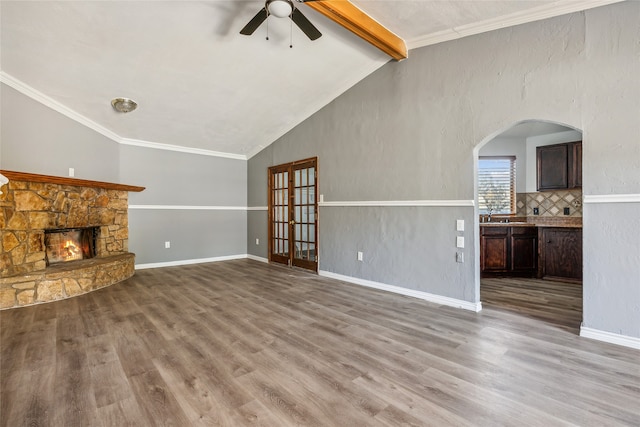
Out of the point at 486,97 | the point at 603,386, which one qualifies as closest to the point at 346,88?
the point at 486,97

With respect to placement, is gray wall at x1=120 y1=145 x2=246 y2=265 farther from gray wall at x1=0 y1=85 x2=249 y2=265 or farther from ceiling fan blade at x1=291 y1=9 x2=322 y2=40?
ceiling fan blade at x1=291 y1=9 x2=322 y2=40

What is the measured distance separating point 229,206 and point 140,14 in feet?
14.0

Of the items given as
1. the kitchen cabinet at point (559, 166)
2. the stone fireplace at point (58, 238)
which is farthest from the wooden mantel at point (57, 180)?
the kitchen cabinet at point (559, 166)

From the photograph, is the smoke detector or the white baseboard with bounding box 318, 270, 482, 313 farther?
the smoke detector

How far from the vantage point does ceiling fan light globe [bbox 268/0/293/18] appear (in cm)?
260

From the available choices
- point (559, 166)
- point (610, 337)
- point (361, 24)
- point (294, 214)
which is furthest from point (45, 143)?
point (559, 166)

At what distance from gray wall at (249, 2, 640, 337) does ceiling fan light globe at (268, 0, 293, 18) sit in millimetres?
1844

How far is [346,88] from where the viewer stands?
4.64m

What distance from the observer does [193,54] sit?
3604 millimetres

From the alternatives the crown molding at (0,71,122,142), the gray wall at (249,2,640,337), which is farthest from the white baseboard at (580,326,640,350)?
the crown molding at (0,71,122,142)

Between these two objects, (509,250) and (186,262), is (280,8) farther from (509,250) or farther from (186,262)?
(186,262)

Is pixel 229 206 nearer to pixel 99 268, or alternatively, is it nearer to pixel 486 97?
pixel 99 268

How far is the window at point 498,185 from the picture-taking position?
5.47 meters

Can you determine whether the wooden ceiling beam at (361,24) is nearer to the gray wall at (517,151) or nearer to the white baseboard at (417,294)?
the gray wall at (517,151)
